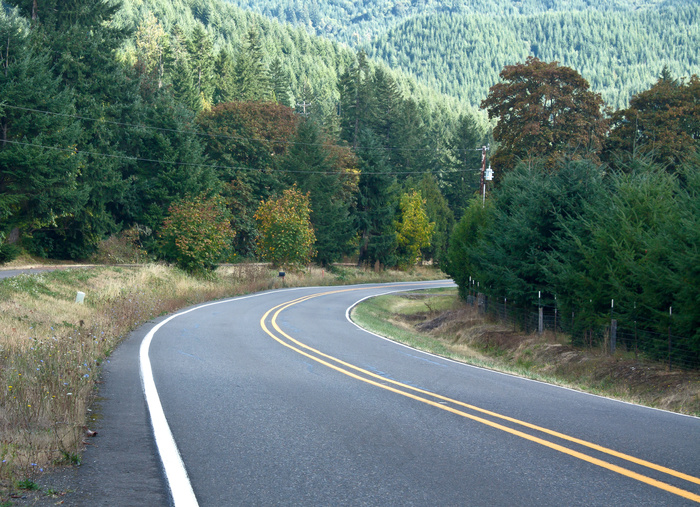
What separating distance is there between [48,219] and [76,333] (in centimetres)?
3148

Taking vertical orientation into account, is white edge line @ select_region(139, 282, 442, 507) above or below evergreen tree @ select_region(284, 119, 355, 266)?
below

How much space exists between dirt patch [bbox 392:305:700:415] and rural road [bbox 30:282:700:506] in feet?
12.8

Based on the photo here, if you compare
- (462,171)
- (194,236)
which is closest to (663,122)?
(194,236)

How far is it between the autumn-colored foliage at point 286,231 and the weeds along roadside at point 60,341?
14.0m

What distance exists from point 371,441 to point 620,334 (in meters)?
13.9

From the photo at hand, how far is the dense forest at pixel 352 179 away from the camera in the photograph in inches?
741

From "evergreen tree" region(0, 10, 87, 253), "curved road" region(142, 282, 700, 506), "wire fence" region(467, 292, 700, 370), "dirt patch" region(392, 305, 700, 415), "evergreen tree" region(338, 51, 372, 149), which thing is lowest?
"dirt patch" region(392, 305, 700, 415)

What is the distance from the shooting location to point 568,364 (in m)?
18.3

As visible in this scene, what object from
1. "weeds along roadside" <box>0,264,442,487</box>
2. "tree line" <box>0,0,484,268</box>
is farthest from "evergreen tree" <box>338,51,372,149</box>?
"weeds along roadside" <box>0,264,442,487</box>

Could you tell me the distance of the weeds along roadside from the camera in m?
5.78

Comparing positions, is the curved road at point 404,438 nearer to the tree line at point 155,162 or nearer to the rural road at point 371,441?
the rural road at point 371,441

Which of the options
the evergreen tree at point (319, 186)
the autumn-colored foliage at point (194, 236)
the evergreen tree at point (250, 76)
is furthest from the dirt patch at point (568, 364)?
the evergreen tree at point (250, 76)

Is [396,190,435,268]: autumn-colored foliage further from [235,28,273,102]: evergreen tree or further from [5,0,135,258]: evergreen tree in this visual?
[235,28,273,102]: evergreen tree

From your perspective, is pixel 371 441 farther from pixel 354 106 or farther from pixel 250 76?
pixel 250 76
